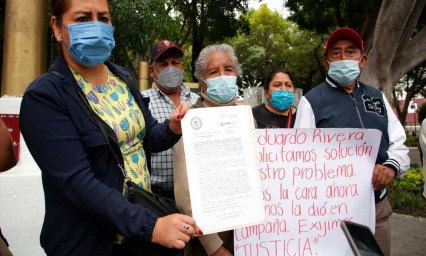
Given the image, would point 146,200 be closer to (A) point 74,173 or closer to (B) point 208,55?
Result: (A) point 74,173

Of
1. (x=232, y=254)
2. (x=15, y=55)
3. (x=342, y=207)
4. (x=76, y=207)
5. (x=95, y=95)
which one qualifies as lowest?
(x=232, y=254)

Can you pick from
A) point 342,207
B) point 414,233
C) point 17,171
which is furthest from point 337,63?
point 414,233

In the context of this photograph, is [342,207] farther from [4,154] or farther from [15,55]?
[15,55]

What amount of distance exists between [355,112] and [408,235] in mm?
3862

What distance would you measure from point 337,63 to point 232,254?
1497 mm

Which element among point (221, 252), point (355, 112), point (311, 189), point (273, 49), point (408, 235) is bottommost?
point (408, 235)

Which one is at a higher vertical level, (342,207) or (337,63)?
(337,63)

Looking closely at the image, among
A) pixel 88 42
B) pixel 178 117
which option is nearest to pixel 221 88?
pixel 178 117

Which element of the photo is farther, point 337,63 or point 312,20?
point 312,20

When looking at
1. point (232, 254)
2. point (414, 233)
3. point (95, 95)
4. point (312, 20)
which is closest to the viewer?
point (95, 95)

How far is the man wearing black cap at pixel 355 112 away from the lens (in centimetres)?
250

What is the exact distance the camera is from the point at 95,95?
167 centimetres

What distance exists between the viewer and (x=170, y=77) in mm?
3240

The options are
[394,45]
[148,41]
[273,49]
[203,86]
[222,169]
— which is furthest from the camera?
[273,49]
